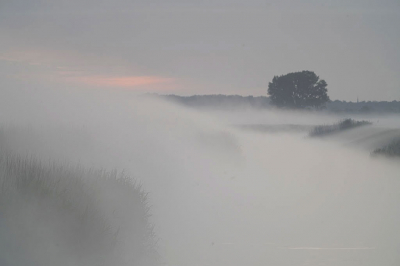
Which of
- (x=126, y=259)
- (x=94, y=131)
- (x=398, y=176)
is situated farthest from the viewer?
(x=398, y=176)

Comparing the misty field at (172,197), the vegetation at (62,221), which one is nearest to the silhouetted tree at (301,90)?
the misty field at (172,197)

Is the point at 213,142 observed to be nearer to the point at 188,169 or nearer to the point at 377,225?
the point at 188,169

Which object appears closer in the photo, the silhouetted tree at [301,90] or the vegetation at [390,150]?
the vegetation at [390,150]

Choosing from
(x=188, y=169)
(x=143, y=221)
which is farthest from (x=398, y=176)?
(x=143, y=221)

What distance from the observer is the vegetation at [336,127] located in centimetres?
4342

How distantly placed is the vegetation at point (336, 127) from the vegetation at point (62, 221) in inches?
1386

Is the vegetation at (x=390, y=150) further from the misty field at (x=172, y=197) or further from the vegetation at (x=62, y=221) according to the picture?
the vegetation at (x=62, y=221)

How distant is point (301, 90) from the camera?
67875 millimetres

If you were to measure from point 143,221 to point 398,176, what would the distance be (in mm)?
→ 20250

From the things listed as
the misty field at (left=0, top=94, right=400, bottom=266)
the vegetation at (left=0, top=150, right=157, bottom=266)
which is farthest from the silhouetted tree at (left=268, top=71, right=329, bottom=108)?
the vegetation at (left=0, top=150, right=157, bottom=266)

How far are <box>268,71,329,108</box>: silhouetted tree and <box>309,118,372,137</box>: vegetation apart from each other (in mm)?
20231

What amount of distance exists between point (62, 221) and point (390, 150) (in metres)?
28.3

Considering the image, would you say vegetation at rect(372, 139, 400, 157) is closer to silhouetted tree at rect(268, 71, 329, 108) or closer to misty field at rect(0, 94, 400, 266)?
misty field at rect(0, 94, 400, 266)

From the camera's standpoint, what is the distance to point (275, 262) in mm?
12305
